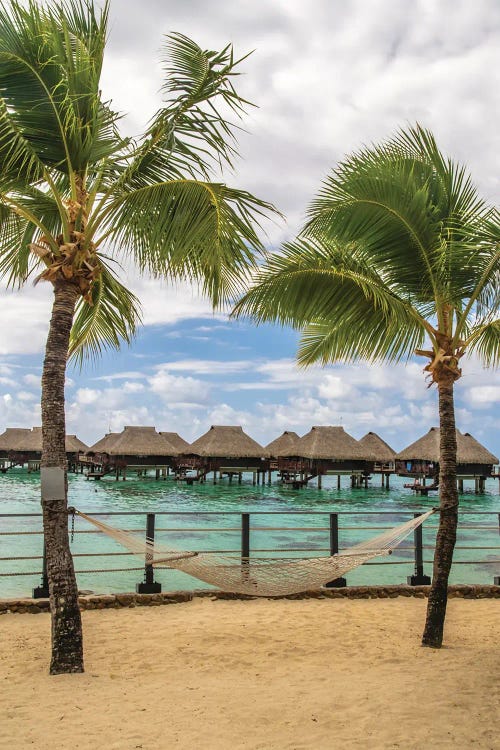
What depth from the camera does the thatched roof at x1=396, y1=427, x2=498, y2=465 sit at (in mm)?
28797

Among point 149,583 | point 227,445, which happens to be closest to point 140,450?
point 227,445

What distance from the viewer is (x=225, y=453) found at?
30.9m

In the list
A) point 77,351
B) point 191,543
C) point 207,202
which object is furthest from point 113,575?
point 207,202

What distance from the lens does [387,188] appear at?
469cm

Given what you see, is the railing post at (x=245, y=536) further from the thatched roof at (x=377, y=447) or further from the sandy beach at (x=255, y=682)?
the thatched roof at (x=377, y=447)

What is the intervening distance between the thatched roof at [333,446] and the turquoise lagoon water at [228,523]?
2042 millimetres

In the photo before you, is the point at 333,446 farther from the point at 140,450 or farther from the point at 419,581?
the point at 419,581

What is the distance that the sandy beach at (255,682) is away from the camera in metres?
2.96

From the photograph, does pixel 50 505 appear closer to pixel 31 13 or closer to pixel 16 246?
pixel 16 246

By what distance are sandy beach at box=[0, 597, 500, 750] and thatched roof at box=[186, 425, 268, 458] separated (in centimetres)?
2549

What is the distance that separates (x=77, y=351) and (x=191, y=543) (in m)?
11.2

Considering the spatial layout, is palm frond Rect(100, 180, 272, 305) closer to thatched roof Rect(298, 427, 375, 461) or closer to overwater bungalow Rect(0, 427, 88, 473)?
thatched roof Rect(298, 427, 375, 461)

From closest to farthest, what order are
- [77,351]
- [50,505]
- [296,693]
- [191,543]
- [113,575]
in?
[296,693]
[50,505]
[77,351]
[113,575]
[191,543]

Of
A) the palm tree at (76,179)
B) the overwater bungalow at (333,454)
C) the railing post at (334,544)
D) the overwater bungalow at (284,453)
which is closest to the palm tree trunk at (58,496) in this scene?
the palm tree at (76,179)
